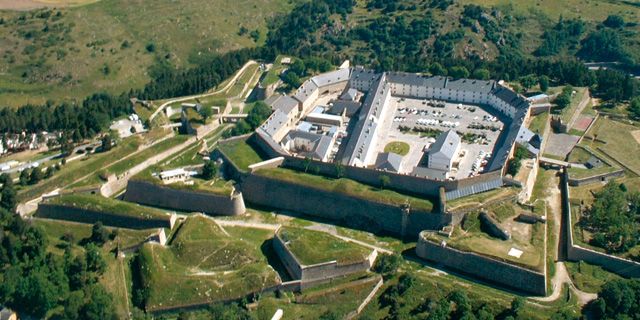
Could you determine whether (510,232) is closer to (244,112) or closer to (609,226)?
(609,226)

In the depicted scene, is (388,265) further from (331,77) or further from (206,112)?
(331,77)

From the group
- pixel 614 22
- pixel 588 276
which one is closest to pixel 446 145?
pixel 588 276

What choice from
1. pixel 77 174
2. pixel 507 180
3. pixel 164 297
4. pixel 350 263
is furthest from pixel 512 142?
pixel 77 174

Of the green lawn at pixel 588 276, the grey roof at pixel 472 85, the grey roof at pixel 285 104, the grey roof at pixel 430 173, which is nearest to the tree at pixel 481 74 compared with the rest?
the grey roof at pixel 472 85

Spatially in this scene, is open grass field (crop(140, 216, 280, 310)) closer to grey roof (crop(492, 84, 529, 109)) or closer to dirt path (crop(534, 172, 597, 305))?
dirt path (crop(534, 172, 597, 305))

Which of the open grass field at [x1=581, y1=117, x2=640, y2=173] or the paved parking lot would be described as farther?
the paved parking lot

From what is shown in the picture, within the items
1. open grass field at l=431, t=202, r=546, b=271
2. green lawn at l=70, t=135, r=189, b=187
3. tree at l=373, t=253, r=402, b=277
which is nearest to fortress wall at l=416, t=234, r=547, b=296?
open grass field at l=431, t=202, r=546, b=271

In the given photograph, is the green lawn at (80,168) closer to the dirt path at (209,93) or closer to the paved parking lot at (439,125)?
the dirt path at (209,93)
